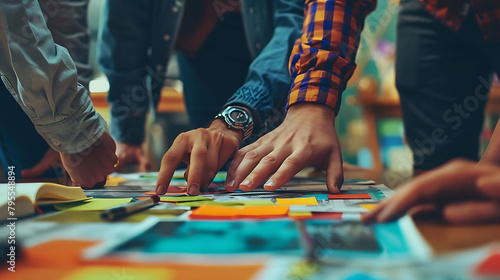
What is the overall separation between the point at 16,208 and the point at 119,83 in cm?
85

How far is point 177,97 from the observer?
222 cm

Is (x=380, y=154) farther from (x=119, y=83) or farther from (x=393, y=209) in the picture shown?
(x=393, y=209)

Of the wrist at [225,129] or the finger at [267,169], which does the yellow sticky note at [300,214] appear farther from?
the wrist at [225,129]

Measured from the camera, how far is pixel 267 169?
0.57m

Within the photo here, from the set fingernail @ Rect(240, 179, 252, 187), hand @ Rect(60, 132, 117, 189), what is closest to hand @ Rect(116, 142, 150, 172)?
hand @ Rect(60, 132, 117, 189)

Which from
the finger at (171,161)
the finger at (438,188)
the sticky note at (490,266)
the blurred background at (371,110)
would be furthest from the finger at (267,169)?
the blurred background at (371,110)

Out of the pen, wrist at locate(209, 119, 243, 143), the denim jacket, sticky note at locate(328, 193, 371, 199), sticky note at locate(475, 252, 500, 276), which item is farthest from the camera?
the denim jacket

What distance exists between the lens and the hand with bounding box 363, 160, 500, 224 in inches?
11.3

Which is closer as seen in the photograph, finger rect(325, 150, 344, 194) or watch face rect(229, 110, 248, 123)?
finger rect(325, 150, 344, 194)

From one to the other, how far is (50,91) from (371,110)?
7.02ft

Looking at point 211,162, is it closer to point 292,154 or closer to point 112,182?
point 292,154

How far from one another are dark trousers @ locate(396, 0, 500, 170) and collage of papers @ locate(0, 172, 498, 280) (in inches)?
28.2

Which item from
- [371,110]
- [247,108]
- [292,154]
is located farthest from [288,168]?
[371,110]

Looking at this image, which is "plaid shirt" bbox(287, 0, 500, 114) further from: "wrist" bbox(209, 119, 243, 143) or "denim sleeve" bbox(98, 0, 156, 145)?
"denim sleeve" bbox(98, 0, 156, 145)
